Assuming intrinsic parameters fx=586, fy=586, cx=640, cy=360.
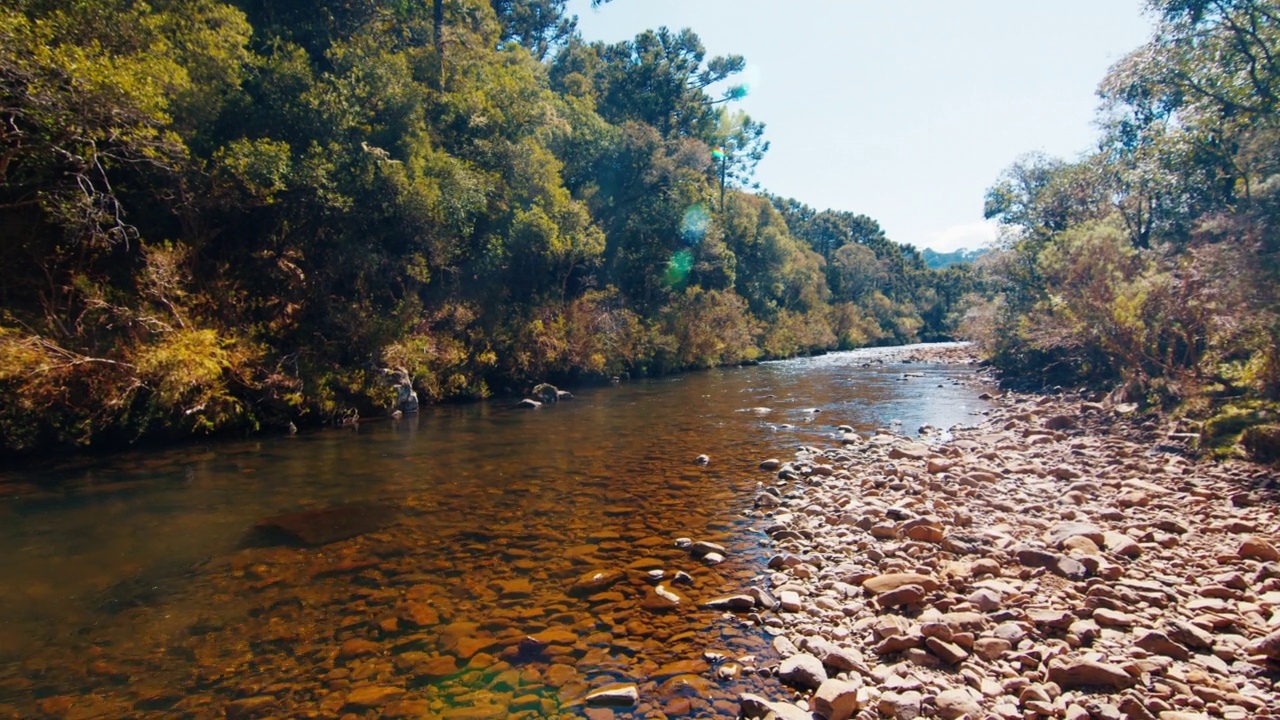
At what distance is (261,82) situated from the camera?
60.7ft

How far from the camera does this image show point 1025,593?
226 inches

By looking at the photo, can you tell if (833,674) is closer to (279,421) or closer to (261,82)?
(279,421)

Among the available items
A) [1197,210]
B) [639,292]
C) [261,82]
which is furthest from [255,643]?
[639,292]

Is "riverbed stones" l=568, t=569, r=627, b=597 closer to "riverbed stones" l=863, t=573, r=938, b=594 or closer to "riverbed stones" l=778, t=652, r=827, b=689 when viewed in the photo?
"riverbed stones" l=778, t=652, r=827, b=689

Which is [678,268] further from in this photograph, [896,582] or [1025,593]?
[1025,593]

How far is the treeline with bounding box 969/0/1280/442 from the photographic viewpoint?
12.5 meters

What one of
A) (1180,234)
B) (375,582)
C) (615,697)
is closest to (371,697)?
(615,697)

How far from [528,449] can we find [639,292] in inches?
1081

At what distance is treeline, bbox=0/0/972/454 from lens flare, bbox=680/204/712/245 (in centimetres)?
25

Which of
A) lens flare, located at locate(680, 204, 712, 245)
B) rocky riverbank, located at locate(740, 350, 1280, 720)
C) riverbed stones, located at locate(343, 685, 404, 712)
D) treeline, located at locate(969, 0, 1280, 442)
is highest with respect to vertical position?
lens flare, located at locate(680, 204, 712, 245)

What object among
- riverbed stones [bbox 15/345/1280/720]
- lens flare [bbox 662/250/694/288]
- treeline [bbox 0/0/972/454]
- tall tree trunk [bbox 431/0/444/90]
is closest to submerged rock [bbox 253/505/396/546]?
riverbed stones [bbox 15/345/1280/720]

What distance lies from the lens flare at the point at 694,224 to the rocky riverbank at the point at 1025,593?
99.9 ft

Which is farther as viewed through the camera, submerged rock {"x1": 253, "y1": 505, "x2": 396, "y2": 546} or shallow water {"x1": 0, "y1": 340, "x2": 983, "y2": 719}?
submerged rock {"x1": 253, "y1": 505, "x2": 396, "y2": 546}

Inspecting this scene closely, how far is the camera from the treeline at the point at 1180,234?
12477mm
